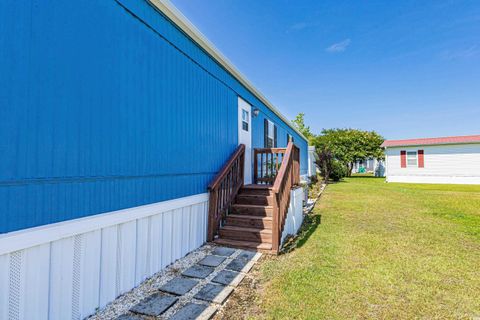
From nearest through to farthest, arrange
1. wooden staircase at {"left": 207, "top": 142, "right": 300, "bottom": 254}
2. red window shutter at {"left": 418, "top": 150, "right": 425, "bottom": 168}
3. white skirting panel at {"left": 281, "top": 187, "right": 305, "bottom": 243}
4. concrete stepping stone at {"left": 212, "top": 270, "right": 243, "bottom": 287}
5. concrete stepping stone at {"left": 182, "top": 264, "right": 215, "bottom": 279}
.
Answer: concrete stepping stone at {"left": 212, "top": 270, "right": 243, "bottom": 287}, concrete stepping stone at {"left": 182, "top": 264, "right": 215, "bottom": 279}, wooden staircase at {"left": 207, "top": 142, "right": 300, "bottom": 254}, white skirting panel at {"left": 281, "top": 187, "right": 305, "bottom": 243}, red window shutter at {"left": 418, "top": 150, "right": 425, "bottom": 168}

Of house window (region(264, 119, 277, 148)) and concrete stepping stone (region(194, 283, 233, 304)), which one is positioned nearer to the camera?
concrete stepping stone (region(194, 283, 233, 304))

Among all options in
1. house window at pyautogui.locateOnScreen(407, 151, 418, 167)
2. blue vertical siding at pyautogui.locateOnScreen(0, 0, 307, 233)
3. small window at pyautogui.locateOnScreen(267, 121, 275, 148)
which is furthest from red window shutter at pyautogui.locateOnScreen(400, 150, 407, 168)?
blue vertical siding at pyautogui.locateOnScreen(0, 0, 307, 233)

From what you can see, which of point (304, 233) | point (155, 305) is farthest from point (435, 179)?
point (155, 305)

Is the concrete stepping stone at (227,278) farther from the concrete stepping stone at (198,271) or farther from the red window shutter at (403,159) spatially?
the red window shutter at (403,159)

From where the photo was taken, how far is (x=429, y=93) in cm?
1819

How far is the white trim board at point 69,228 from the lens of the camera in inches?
71.9

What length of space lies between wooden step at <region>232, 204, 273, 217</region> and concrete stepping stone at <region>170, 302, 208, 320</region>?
8.28 feet

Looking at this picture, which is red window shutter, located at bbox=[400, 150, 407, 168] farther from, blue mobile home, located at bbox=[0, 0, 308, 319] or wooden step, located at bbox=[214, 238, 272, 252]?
blue mobile home, located at bbox=[0, 0, 308, 319]

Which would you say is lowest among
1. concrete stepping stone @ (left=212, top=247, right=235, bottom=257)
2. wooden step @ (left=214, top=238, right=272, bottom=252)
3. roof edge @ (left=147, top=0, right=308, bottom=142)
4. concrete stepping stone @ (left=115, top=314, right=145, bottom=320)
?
concrete stepping stone @ (left=115, top=314, right=145, bottom=320)

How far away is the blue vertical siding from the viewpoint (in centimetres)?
189

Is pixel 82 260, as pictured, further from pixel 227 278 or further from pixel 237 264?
pixel 237 264

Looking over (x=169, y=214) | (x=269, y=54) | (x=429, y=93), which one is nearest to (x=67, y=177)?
(x=169, y=214)

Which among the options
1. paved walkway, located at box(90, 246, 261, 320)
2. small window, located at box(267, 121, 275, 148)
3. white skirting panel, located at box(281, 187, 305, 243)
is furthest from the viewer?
small window, located at box(267, 121, 275, 148)

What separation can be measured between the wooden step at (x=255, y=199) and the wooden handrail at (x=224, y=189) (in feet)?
0.51
